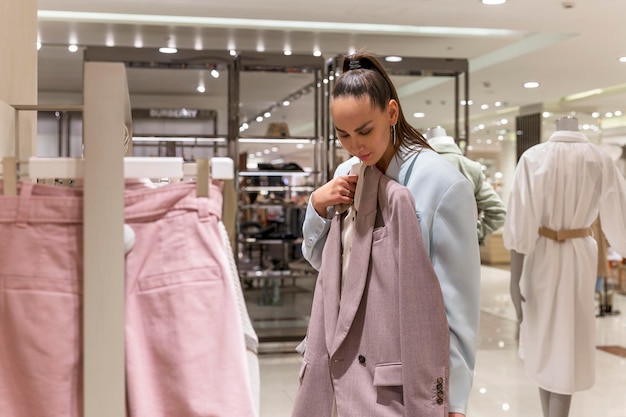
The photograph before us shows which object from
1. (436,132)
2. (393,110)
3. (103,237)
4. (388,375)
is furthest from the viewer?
(436,132)

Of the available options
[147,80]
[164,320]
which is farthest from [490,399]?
[147,80]

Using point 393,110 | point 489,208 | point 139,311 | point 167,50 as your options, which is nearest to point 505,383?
point 489,208

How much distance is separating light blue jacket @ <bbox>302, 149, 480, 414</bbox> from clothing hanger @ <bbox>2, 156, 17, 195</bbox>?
0.88 meters

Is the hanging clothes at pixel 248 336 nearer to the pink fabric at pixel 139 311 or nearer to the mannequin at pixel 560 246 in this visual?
the pink fabric at pixel 139 311

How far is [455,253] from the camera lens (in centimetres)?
165

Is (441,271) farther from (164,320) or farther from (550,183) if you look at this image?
(550,183)

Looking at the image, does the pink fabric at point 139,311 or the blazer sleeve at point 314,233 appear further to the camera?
the blazer sleeve at point 314,233

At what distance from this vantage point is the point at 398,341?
1.61 m

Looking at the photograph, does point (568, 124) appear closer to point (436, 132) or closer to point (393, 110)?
point (436, 132)

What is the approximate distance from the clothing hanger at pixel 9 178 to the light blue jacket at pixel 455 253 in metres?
0.88

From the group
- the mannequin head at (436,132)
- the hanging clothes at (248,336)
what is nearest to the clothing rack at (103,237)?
the hanging clothes at (248,336)

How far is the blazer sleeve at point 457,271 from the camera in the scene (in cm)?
164

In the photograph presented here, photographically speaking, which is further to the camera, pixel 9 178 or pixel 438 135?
pixel 438 135

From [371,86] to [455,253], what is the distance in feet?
1.38
